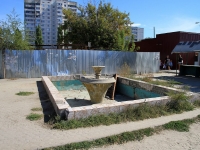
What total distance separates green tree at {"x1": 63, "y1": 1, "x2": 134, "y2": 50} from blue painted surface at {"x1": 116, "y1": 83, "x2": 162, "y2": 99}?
12.6m

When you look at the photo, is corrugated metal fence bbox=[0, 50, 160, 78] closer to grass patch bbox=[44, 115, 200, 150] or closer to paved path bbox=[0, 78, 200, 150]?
paved path bbox=[0, 78, 200, 150]

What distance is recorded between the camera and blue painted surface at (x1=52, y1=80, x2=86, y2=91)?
11114 millimetres

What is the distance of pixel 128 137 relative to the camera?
3.85m

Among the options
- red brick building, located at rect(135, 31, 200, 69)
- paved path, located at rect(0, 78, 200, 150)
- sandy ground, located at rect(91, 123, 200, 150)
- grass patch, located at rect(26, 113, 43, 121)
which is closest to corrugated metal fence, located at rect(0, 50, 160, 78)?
red brick building, located at rect(135, 31, 200, 69)

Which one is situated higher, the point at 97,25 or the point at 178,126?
the point at 97,25

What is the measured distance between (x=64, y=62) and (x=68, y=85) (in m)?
3.39

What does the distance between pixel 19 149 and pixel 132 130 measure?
2280mm

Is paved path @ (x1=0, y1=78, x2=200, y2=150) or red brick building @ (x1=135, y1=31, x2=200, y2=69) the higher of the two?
red brick building @ (x1=135, y1=31, x2=200, y2=69)

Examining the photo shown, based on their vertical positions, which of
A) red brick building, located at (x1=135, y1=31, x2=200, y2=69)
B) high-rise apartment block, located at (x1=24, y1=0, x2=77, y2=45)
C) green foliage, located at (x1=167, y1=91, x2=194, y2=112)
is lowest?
Answer: green foliage, located at (x1=167, y1=91, x2=194, y2=112)

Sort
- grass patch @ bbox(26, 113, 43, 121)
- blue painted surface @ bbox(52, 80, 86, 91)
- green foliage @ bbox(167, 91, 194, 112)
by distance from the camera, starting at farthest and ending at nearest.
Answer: blue painted surface @ bbox(52, 80, 86, 91) < green foliage @ bbox(167, 91, 194, 112) < grass patch @ bbox(26, 113, 43, 121)

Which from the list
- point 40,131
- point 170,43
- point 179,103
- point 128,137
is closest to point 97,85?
point 179,103

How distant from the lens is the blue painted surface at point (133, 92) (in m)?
A: 8.34

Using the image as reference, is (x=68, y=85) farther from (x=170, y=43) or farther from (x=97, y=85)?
(x=170, y=43)

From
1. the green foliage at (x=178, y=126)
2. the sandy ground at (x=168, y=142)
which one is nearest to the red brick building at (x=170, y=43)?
the green foliage at (x=178, y=126)
